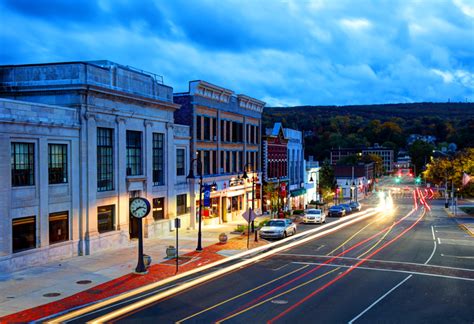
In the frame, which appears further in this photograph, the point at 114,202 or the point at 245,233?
the point at 245,233

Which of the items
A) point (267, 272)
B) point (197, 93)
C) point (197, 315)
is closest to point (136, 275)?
point (267, 272)

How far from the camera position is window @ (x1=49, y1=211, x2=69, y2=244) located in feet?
94.4

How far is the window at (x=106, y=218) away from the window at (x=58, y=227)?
9.42 feet

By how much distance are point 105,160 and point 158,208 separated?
26.2ft

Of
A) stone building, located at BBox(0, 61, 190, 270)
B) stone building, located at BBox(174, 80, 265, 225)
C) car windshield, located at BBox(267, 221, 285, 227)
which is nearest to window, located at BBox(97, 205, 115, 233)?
stone building, located at BBox(0, 61, 190, 270)

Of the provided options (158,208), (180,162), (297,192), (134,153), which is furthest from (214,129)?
(297,192)

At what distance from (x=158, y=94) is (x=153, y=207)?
8571 millimetres

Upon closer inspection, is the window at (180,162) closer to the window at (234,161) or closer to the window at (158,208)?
the window at (158,208)

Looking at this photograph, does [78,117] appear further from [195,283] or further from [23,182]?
[195,283]

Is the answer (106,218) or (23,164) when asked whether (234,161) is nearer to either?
(106,218)

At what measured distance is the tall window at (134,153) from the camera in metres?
36.1

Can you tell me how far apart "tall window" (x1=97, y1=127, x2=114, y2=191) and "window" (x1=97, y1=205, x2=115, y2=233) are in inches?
50.8

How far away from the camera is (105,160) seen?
3341 centimetres

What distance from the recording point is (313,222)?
52.1m
